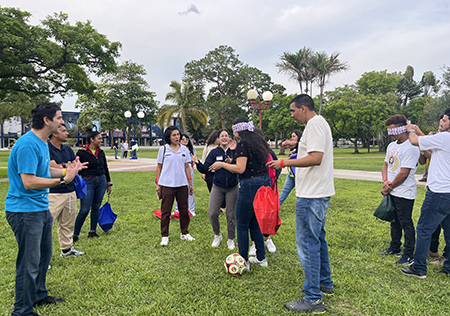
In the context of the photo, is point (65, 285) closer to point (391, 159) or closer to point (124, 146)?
point (391, 159)

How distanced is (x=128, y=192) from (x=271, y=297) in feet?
25.8

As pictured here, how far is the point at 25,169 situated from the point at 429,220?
445 centimetres

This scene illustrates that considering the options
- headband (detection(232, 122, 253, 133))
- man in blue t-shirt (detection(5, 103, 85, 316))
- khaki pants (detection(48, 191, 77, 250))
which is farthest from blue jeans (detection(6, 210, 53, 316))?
headband (detection(232, 122, 253, 133))

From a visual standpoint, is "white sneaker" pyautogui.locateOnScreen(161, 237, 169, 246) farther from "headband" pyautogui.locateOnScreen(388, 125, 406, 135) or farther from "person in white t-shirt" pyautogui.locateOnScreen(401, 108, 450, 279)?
"headband" pyautogui.locateOnScreen(388, 125, 406, 135)

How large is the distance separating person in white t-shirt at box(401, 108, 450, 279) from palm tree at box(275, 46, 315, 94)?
28819mm

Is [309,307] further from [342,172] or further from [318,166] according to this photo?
[342,172]

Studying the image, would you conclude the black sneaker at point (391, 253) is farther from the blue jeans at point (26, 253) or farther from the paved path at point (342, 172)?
the paved path at point (342, 172)

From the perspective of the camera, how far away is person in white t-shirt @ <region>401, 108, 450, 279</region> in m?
3.39

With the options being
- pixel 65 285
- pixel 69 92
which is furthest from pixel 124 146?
pixel 65 285

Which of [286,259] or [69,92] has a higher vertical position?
[69,92]

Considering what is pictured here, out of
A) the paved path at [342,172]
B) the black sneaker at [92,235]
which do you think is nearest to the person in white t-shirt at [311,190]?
the black sneaker at [92,235]

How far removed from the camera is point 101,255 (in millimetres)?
4340

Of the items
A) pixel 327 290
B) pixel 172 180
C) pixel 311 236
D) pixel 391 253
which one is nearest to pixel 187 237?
pixel 172 180

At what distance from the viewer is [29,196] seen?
2.59 metres
